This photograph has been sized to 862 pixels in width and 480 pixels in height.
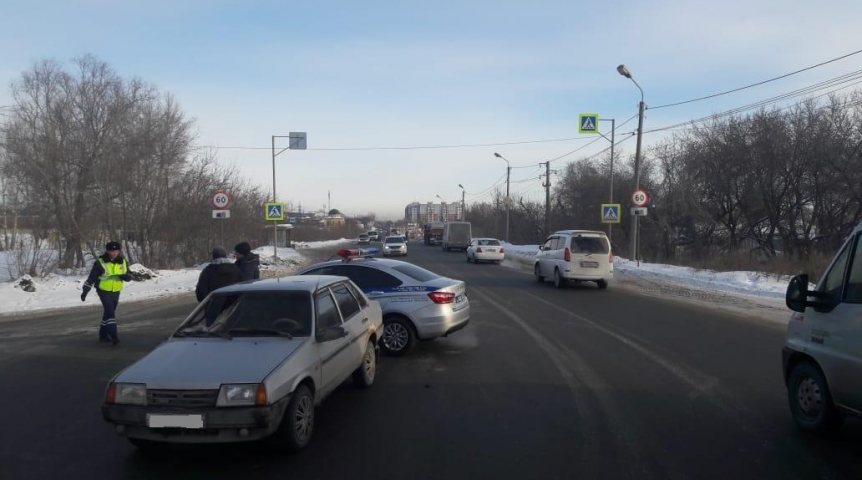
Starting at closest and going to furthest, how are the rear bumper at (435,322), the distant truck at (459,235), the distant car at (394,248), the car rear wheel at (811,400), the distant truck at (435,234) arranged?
the car rear wheel at (811,400) → the rear bumper at (435,322) → the distant car at (394,248) → the distant truck at (459,235) → the distant truck at (435,234)

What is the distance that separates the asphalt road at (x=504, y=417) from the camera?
4.76 metres

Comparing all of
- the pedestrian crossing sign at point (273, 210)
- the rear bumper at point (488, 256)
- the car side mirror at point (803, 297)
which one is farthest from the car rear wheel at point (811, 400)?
the rear bumper at point (488, 256)

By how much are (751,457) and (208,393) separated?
14.0 feet

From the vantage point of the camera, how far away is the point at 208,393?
15.4 feet

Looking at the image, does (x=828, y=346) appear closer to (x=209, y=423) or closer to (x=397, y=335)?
(x=209, y=423)

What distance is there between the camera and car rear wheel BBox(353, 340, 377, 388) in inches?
277

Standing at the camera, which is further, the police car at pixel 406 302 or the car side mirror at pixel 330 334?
the police car at pixel 406 302

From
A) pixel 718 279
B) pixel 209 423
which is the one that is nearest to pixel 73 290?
pixel 209 423

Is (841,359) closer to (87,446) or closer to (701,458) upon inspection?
(701,458)

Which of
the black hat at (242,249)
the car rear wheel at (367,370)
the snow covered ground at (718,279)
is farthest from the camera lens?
the snow covered ground at (718,279)

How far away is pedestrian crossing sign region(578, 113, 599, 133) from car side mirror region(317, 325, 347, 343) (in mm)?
23024

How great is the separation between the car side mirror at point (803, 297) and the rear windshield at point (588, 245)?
1396cm

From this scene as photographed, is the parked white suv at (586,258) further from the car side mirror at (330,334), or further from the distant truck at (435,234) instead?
the distant truck at (435,234)

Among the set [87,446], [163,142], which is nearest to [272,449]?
[87,446]
